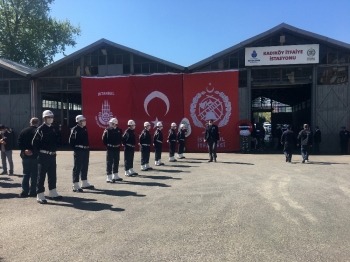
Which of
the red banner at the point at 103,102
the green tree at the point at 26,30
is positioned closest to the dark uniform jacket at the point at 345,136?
the red banner at the point at 103,102

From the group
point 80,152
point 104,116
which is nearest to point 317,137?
point 104,116

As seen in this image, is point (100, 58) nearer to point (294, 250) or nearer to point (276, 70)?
point (276, 70)

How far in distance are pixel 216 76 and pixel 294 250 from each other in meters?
18.6

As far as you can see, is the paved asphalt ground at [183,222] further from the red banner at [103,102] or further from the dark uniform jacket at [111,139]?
the red banner at [103,102]

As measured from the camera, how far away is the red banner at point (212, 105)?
22409 mm

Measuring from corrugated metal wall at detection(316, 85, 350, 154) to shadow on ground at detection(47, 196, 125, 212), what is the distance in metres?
18.0

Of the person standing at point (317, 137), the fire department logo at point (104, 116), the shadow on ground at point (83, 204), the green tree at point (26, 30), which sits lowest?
the shadow on ground at point (83, 204)

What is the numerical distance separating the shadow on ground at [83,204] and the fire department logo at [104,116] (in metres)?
16.3

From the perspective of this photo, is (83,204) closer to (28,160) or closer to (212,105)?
(28,160)

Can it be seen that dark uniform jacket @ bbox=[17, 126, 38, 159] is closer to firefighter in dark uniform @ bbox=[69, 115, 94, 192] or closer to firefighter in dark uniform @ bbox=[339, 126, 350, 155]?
firefighter in dark uniform @ bbox=[69, 115, 94, 192]

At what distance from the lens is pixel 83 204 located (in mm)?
7898

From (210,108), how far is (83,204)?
15928 millimetres

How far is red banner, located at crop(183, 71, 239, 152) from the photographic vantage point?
22.4 metres

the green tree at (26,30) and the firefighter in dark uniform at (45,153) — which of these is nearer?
the firefighter in dark uniform at (45,153)
